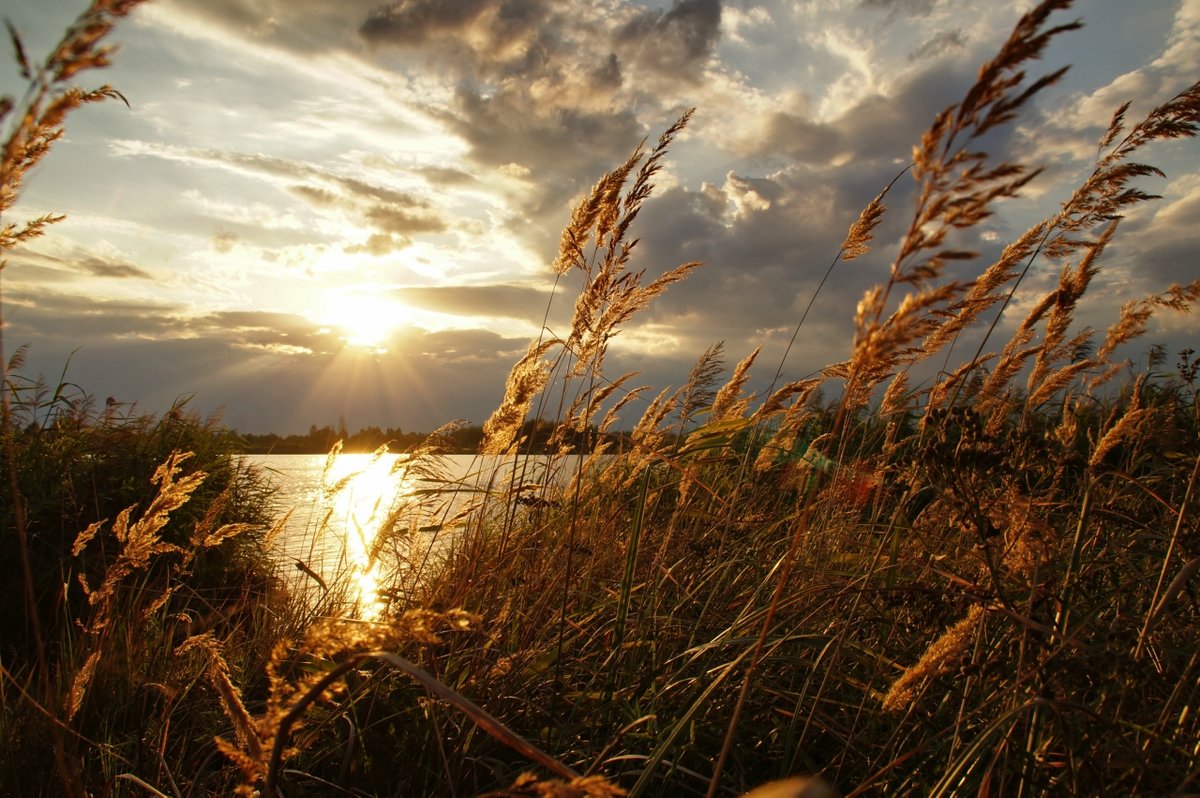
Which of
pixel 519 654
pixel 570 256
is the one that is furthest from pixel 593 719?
pixel 570 256

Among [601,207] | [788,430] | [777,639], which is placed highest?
[601,207]

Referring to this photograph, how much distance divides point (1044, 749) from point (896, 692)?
23.9 inches

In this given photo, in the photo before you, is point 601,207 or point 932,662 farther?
point 601,207

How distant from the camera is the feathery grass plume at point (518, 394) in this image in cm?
278

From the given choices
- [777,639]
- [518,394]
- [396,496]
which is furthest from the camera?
[396,496]

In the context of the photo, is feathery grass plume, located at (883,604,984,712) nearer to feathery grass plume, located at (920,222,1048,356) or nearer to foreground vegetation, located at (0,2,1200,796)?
foreground vegetation, located at (0,2,1200,796)

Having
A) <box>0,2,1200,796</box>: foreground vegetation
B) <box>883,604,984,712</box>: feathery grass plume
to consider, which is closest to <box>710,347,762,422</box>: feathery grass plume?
<box>0,2,1200,796</box>: foreground vegetation

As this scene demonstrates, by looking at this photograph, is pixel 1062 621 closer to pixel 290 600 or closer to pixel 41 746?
pixel 41 746

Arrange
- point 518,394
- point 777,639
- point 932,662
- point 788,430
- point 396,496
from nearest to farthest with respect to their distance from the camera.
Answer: point 932,662, point 777,639, point 518,394, point 396,496, point 788,430

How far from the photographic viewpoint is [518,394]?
9.11 ft

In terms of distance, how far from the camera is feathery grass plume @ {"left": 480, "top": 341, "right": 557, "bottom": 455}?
278cm

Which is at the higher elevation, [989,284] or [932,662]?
[989,284]

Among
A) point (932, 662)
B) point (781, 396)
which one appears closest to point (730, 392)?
point (781, 396)

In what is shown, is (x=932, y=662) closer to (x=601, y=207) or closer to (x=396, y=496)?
(x=601, y=207)
